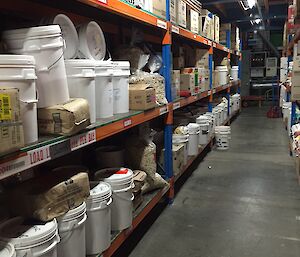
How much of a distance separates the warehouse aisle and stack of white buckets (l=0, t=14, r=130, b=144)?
1.21 meters

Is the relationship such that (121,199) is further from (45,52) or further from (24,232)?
(45,52)

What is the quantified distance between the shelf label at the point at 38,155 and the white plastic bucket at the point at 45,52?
24cm

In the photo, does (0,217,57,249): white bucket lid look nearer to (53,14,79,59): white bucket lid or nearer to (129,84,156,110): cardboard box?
(53,14,79,59): white bucket lid

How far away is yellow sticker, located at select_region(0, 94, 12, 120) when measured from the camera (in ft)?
3.46

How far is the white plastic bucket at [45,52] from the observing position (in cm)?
138

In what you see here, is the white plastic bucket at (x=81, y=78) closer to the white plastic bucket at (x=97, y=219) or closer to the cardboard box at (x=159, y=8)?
the white plastic bucket at (x=97, y=219)

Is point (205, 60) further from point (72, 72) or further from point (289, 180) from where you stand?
point (72, 72)

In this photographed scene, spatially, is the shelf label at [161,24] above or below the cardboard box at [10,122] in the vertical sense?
above

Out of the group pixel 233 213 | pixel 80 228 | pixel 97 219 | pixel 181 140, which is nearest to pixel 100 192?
pixel 97 219

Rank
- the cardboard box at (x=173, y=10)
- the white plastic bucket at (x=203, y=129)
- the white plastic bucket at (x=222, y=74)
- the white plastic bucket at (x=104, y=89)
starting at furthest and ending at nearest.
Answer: the white plastic bucket at (x=222, y=74), the white plastic bucket at (x=203, y=129), the cardboard box at (x=173, y=10), the white plastic bucket at (x=104, y=89)

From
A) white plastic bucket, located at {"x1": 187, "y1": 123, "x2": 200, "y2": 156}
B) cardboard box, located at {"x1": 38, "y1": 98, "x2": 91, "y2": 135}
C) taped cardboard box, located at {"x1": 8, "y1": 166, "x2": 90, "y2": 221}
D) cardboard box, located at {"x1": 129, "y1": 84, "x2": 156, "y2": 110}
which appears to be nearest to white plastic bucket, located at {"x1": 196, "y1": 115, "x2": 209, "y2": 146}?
white plastic bucket, located at {"x1": 187, "y1": 123, "x2": 200, "y2": 156}

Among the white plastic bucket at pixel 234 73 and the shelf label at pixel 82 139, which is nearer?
the shelf label at pixel 82 139

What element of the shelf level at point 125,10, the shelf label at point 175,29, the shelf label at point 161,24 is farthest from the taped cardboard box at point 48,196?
the shelf label at point 175,29

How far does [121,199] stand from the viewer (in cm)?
205
